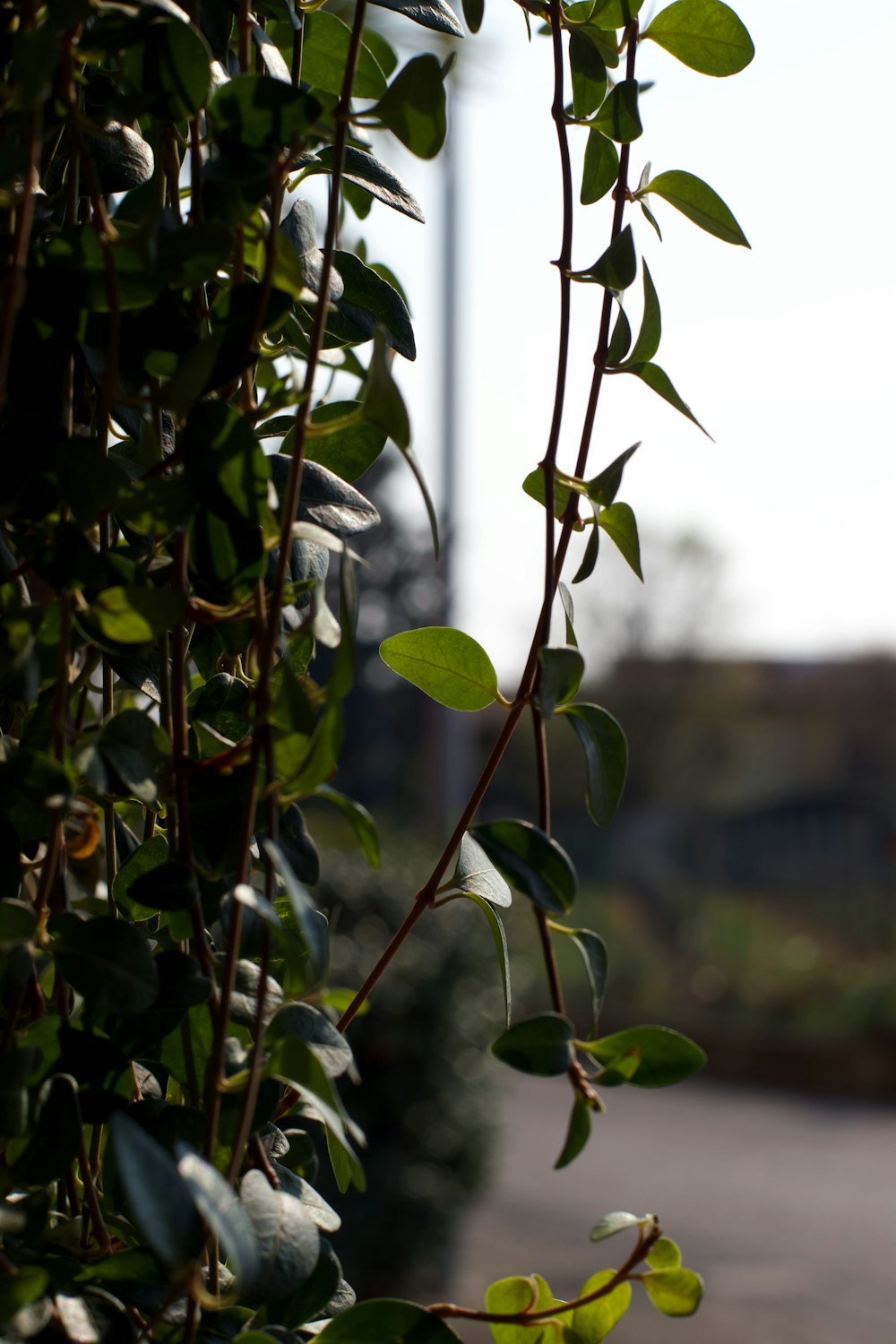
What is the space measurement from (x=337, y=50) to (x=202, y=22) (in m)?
0.06

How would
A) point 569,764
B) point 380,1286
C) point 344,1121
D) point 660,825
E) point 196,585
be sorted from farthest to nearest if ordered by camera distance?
point 569,764, point 660,825, point 380,1286, point 196,585, point 344,1121

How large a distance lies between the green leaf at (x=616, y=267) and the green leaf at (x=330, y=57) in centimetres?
10

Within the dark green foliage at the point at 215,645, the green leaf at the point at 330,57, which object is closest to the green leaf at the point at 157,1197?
the dark green foliage at the point at 215,645

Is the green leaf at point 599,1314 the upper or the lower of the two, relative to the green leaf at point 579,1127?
lower

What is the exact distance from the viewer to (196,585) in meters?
0.36

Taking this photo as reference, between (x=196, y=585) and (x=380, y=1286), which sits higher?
(x=196, y=585)

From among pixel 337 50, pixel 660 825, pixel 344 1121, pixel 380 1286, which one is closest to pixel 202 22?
pixel 337 50

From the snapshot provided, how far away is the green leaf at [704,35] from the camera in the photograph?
399mm

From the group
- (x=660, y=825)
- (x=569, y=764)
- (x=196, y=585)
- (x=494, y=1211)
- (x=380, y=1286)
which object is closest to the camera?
(x=196, y=585)

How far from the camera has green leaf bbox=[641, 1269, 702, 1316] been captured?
344 mm

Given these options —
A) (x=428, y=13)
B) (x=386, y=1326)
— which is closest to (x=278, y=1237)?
(x=386, y=1326)

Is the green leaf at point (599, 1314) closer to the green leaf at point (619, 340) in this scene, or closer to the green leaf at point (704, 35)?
the green leaf at point (619, 340)

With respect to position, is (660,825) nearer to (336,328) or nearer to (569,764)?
(569,764)

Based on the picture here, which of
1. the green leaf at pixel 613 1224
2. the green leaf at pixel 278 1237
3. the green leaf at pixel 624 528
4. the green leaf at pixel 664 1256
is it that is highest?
the green leaf at pixel 624 528
